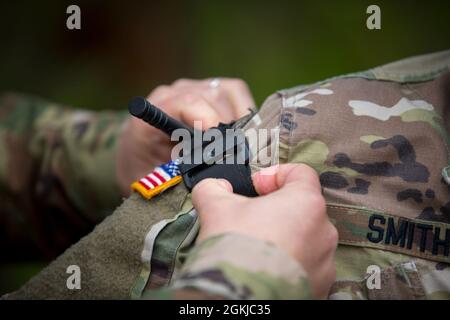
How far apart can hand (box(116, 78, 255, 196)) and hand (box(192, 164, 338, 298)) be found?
11.9 inches

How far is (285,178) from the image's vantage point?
0.57m

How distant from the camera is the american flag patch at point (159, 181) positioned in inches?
26.0

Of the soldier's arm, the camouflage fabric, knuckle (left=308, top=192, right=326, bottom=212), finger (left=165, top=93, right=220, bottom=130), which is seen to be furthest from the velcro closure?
the soldier's arm

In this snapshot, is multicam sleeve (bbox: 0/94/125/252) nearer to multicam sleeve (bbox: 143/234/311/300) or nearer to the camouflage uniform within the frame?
the camouflage uniform

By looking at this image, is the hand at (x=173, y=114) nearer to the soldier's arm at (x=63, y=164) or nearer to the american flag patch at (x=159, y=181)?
the soldier's arm at (x=63, y=164)

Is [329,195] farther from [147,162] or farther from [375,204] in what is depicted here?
A: [147,162]

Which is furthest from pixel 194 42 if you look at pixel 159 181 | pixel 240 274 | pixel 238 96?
pixel 240 274

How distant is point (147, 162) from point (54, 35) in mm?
1086

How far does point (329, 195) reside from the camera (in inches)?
24.9

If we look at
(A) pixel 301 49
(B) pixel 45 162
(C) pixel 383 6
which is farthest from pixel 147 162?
(C) pixel 383 6

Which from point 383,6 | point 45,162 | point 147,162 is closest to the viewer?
point 147,162

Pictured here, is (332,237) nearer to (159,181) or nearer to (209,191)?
(209,191)

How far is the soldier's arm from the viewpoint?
3.83 ft

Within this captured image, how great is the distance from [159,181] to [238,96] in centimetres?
34
